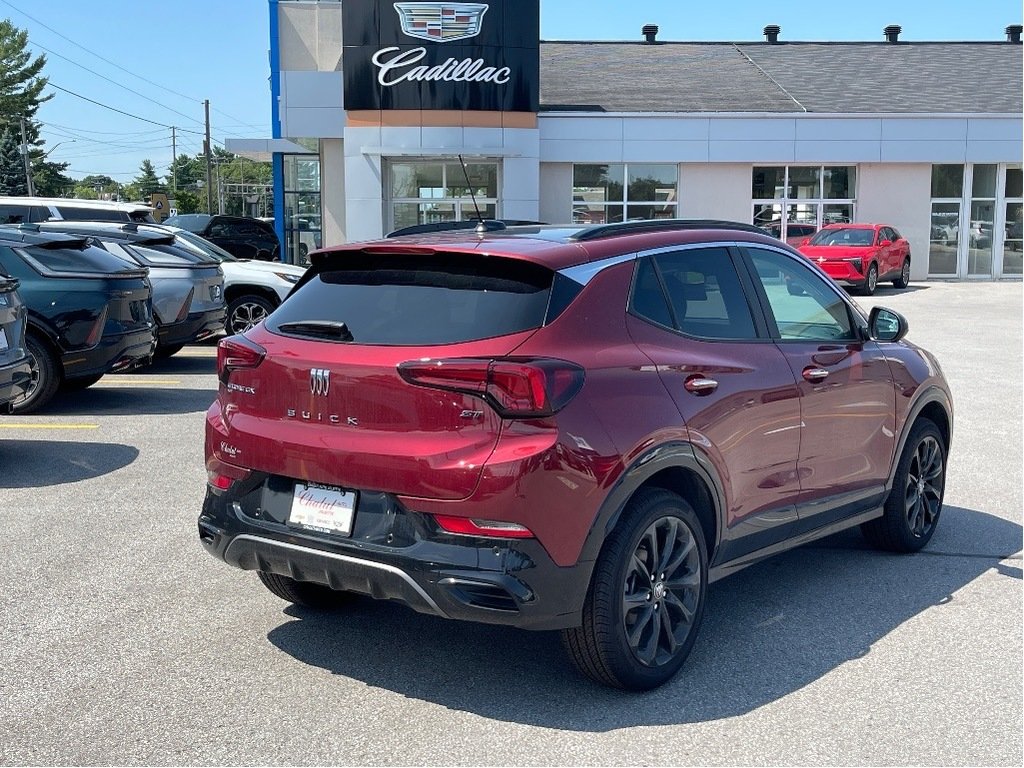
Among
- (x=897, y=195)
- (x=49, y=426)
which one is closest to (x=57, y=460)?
(x=49, y=426)

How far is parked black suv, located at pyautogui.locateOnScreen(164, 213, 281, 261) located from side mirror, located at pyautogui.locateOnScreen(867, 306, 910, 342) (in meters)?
25.2

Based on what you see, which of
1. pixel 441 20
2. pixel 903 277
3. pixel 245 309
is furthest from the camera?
pixel 903 277

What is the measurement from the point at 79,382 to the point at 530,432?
8810 millimetres

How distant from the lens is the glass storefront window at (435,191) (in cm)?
2942

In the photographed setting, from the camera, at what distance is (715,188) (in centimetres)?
3194

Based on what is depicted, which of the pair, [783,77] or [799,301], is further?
[783,77]

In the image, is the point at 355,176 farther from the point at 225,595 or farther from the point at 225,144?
the point at 225,595

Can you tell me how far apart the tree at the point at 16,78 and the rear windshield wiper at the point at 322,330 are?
8510 cm

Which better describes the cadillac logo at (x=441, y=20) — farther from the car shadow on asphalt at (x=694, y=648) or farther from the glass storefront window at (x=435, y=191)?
the car shadow on asphalt at (x=694, y=648)

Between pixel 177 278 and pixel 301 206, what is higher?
pixel 301 206

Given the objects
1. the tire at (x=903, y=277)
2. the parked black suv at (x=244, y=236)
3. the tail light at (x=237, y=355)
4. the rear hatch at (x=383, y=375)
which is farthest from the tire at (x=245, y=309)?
the tire at (x=903, y=277)

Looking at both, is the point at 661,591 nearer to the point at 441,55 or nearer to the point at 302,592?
the point at 302,592

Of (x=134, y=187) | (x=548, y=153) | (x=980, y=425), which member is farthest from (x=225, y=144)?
(x=134, y=187)

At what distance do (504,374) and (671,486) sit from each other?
1.09 metres
